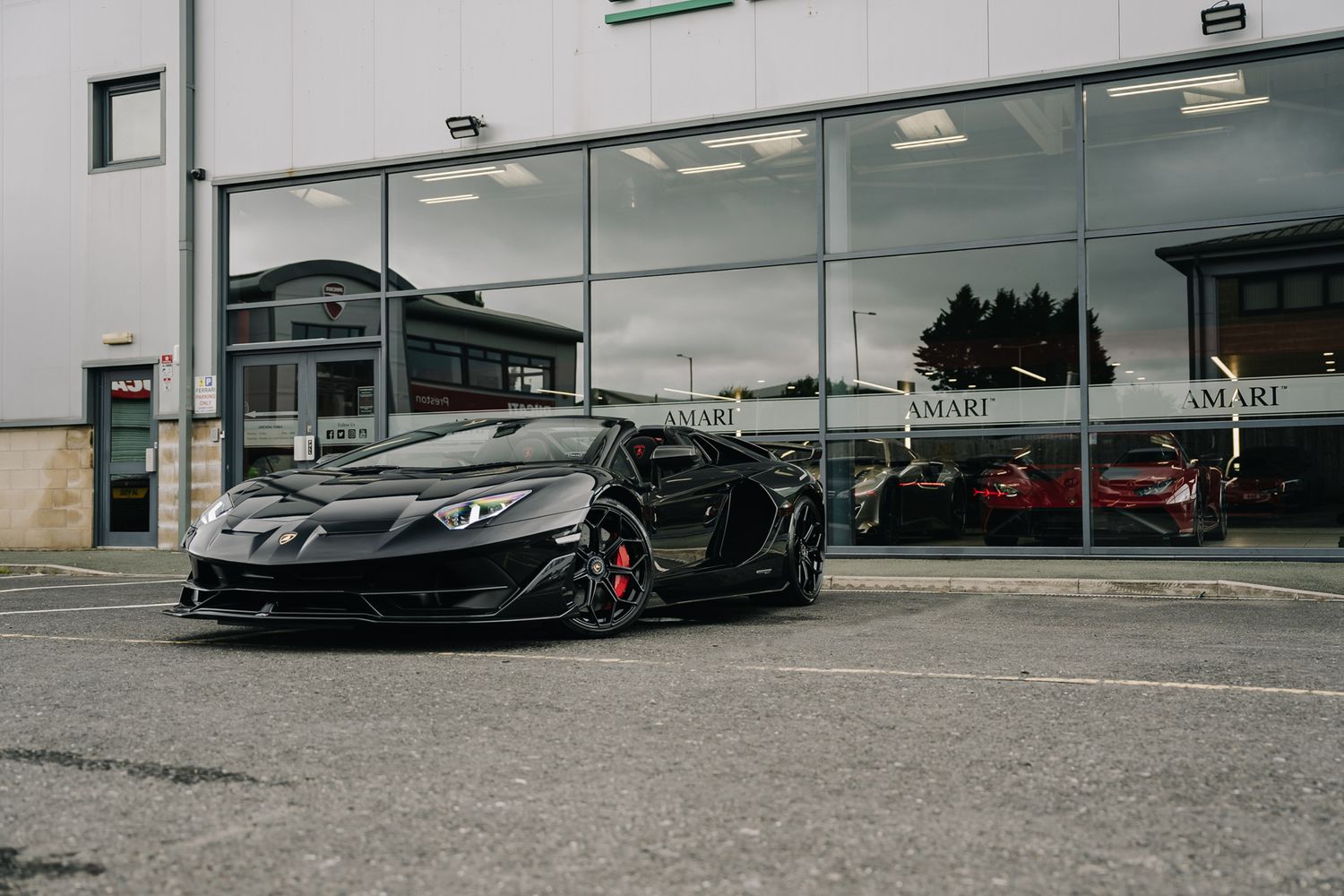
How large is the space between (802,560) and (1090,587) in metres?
2.70

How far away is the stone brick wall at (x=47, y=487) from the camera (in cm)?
1543

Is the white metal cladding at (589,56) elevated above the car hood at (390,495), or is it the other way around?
the white metal cladding at (589,56)

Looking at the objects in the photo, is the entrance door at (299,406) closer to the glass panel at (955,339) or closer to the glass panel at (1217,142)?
the glass panel at (955,339)

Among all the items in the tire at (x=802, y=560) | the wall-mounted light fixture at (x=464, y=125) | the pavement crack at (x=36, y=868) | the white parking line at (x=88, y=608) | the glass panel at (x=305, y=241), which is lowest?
the white parking line at (x=88, y=608)

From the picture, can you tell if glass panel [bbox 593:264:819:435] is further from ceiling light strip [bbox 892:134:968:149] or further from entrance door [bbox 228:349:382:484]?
entrance door [bbox 228:349:382:484]

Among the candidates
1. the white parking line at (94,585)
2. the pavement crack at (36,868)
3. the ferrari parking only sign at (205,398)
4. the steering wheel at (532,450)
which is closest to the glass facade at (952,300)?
the ferrari parking only sign at (205,398)

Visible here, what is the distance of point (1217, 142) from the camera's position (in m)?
11.4

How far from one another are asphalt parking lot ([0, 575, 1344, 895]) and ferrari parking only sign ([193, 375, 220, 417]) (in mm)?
9807

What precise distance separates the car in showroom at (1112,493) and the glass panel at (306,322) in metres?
7.30

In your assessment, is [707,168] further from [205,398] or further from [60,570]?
[60,570]

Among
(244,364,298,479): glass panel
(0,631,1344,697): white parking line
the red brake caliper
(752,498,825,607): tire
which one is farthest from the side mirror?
(244,364,298,479): glass panel

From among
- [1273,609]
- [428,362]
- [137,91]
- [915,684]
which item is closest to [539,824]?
[915,684]

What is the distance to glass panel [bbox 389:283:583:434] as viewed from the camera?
13734mm

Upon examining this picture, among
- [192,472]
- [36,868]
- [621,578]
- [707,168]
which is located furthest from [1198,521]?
[192,472]
